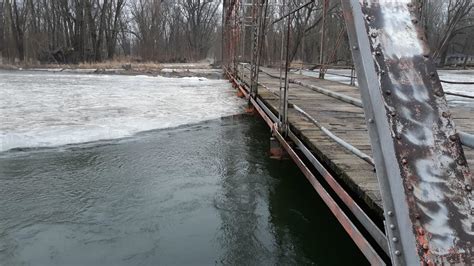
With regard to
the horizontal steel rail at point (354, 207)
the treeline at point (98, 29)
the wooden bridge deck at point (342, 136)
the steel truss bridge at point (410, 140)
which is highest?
the treeline at point (98, 29)

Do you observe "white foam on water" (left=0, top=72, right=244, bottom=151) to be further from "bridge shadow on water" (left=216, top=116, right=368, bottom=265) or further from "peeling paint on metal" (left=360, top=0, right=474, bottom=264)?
"peeling paint on metal" (left=360, top=0, right=474, bottom=264)

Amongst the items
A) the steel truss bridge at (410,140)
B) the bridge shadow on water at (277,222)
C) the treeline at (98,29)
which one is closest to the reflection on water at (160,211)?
the bridge shadow on water at (277,222)

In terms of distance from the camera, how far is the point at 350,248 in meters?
3.85

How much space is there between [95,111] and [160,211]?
6443 mm

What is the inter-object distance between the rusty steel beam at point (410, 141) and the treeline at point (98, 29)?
1481 inches

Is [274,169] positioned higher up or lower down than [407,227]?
lower down

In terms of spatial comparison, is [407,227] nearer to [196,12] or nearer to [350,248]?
[350,248]

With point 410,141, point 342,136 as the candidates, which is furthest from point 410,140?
point 342,136

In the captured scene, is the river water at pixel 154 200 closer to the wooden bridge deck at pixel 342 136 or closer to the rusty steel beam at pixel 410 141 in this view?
the wooden bridge deck at pixel 342 136

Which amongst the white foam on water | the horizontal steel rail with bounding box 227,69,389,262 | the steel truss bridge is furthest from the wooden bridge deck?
the white foam on water

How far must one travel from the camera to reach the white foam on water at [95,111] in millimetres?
7676

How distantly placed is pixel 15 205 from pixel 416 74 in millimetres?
4051

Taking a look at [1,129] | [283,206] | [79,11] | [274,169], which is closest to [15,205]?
[283,206]

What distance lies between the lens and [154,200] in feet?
15.5
